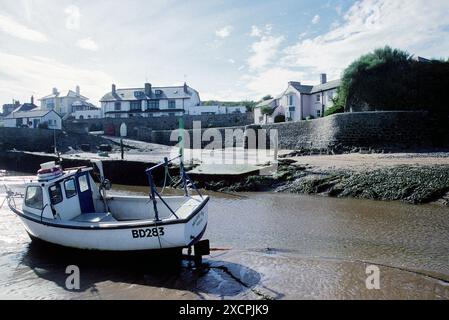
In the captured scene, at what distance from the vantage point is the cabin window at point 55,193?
10352 millimetres

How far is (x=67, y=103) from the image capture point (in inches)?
2938

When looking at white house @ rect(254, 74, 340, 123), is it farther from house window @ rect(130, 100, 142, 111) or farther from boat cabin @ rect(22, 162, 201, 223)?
boat cabin @ rect(22, 162, 201, 223)

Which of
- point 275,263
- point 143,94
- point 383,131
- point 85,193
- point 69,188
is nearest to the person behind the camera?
point 275,263

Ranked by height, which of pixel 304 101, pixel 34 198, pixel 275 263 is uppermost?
pixel 304 101

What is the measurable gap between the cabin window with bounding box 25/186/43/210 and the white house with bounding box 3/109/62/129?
48.4 metres

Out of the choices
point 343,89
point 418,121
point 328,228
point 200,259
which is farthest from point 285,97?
point 200,259

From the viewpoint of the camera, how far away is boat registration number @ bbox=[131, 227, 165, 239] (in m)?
8.73

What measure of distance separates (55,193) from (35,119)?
54.7 meters

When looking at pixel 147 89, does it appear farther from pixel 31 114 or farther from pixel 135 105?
pixel 31 114

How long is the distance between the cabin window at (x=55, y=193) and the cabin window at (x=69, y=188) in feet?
0.67

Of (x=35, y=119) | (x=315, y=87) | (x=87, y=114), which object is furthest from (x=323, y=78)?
(x=35, y=119)

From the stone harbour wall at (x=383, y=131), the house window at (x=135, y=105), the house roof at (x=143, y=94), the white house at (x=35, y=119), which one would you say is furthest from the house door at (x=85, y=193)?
the house window at (x=135, y=105)

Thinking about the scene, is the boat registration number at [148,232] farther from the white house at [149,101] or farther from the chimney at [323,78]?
the white house at [149,101]

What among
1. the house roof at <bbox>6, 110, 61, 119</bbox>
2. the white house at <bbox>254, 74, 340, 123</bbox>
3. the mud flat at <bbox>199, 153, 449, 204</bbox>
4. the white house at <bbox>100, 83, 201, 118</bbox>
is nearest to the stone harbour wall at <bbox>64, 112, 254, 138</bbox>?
the white house at <bbox>254, 74, 340, 123</bbox>
